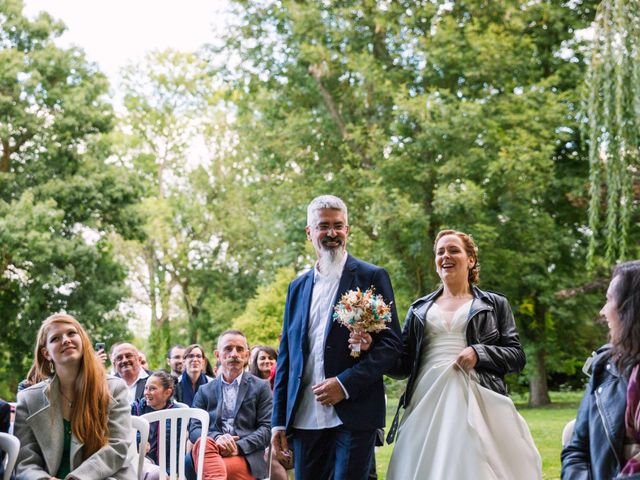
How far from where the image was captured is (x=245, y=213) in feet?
110

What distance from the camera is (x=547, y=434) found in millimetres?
13883

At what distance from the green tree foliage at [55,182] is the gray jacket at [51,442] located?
17939 millimetres

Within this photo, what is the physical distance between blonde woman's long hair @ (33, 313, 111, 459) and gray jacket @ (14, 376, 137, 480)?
4cm

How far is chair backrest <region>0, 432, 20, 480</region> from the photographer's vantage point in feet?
12.7

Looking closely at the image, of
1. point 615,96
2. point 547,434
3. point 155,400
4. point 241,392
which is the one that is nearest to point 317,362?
point 241,392

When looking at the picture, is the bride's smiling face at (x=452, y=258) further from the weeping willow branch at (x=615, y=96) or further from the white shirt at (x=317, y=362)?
the weeping willow branch at (x=615, y=96)

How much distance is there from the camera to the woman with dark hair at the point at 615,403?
Answer: 296cm

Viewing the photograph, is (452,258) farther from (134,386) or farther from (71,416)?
(134,386)

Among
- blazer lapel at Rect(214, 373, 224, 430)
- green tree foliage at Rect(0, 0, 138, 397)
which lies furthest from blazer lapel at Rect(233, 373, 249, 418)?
green tree foliage at Rect(0, 0, 138, 397)

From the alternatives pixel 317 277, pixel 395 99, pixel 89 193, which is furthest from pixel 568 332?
pixel 317 277

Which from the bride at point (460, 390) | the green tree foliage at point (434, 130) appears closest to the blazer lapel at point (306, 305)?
the bride at point (460, 390)

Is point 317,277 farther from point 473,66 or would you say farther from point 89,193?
point 89,193

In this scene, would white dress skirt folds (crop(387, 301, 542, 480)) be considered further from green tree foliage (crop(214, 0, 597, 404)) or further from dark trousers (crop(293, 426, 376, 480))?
green tree foliage (crop(214, 0, 597, 404))

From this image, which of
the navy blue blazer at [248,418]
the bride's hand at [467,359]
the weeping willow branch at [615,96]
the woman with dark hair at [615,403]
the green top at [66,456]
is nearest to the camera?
the woman with dark hair at [615,403]
